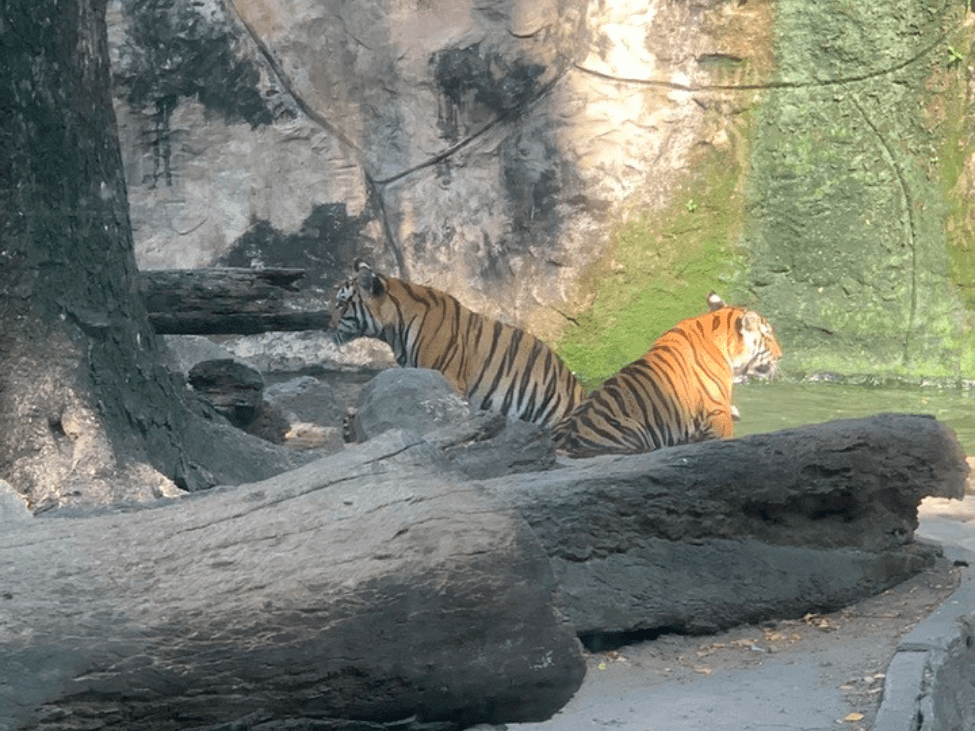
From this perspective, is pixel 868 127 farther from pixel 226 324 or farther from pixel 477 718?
pixel 477 718

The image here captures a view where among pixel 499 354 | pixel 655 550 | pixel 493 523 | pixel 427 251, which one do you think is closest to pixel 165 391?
pixel 655 550

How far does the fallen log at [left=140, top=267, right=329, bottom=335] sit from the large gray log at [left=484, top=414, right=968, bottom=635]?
79.8 inches

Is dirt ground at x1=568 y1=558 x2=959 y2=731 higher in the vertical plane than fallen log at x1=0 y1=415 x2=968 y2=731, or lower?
lower

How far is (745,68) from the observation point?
12125mm

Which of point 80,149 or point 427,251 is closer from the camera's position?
point 80,149

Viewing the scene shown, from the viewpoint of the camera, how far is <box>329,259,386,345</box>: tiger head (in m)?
9.65

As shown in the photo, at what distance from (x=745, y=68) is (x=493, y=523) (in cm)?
959

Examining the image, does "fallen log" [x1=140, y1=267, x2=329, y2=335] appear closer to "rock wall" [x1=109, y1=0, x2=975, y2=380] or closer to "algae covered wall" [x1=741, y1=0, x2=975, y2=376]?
"rock wall" [x1=109, y1=0, x2=975, y2=380]

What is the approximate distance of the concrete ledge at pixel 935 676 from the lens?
158 inches

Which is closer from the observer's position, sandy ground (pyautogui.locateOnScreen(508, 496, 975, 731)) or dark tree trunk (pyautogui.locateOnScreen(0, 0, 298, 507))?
sandy ground (pyautogui.locateOnScreen(508, 496, 975, 731))

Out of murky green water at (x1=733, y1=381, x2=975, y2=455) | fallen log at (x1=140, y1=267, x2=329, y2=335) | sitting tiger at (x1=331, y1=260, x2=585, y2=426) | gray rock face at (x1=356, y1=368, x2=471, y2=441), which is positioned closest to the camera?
fallen log at (x1=140, y1=267, x2=329, y2=335)

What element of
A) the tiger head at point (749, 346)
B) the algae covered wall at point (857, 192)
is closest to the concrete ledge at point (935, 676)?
the tiger head at point (749, 346)

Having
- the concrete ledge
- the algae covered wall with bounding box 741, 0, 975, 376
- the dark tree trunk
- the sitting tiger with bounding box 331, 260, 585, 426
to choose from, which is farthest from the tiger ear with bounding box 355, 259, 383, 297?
the concrete ledge

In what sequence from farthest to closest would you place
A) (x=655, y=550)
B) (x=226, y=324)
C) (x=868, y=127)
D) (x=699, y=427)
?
(x=868, y=127)
(x=699, y=427)
(x=226, y=324)
(x=655, y=550)
